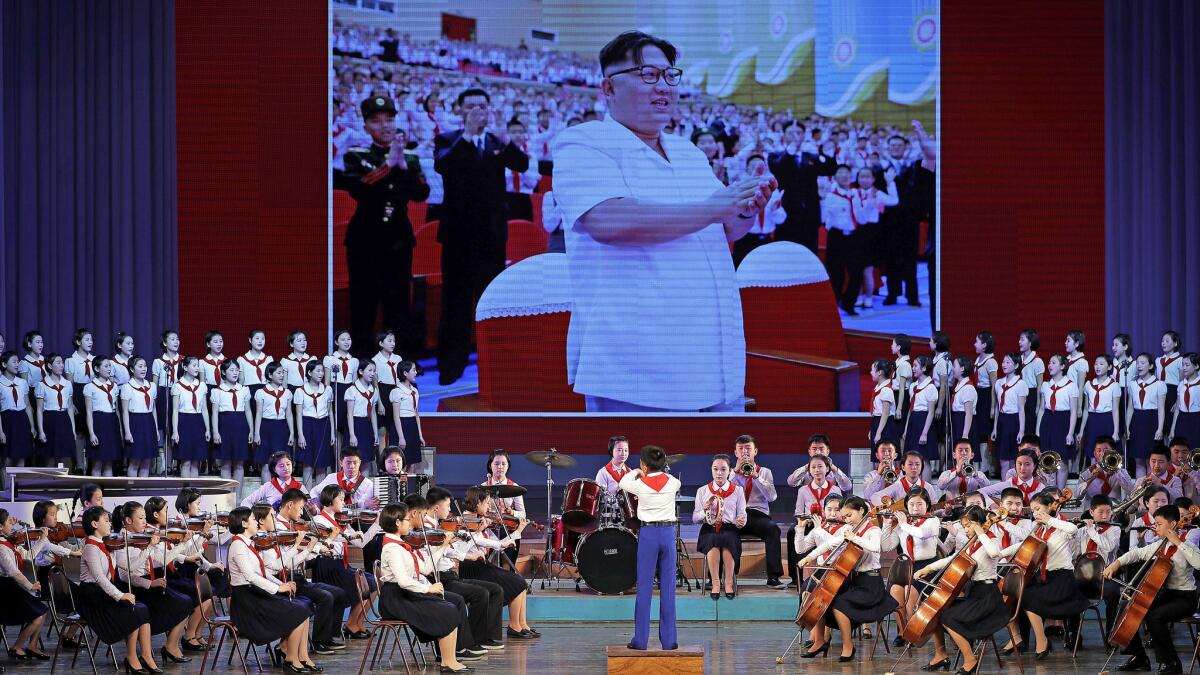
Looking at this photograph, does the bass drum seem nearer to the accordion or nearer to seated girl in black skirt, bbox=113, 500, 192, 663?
the accordion

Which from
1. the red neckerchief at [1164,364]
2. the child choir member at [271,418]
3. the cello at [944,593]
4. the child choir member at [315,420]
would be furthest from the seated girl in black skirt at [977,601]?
the child choir member at [271,418]

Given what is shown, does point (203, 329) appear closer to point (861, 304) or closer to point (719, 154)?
point (719, 154)

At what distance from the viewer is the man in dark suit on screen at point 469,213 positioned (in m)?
15.2

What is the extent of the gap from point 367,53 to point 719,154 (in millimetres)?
3767

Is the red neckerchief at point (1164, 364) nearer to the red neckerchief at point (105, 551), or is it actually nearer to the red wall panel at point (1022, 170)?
the red wall panel at point (1022, 170)

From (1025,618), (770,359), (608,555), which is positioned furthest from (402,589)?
(770,359)

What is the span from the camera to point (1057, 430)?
13.5 meters

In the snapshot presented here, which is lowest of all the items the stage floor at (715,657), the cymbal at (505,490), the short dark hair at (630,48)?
the stage floor at (715,657)

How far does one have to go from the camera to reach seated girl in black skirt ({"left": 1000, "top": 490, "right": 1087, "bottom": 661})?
9.27 meters

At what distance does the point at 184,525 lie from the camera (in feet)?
29.1

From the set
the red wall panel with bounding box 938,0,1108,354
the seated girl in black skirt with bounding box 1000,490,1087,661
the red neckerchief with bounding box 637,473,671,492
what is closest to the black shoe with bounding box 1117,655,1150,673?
the seated girl in black skirt with bounding box 1000,490,1087,661

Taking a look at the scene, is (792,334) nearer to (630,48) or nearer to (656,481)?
(630,48)

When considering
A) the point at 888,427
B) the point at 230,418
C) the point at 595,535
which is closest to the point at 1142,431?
Answer: the point at 888,427

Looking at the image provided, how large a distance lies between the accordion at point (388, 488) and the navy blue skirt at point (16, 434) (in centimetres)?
393
